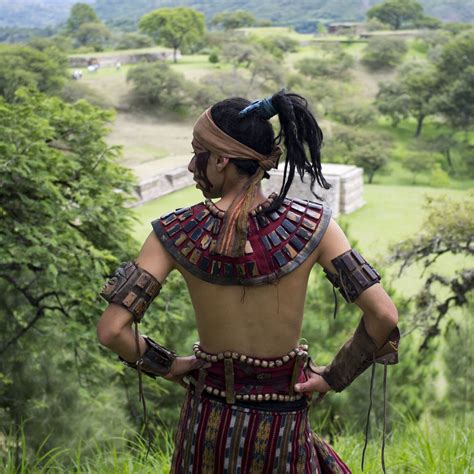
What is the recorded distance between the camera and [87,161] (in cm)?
773

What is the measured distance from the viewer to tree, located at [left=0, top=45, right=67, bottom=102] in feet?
90.0

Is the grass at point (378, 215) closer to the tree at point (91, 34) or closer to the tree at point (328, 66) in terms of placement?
the tree at point (328, 66)

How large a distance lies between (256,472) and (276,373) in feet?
0.95

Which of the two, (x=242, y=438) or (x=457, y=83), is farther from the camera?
(x=457, y=83)

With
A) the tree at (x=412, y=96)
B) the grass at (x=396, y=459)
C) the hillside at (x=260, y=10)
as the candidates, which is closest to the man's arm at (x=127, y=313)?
the grass at (x=396, y=459)

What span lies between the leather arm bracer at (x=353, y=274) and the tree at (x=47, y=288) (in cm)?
412

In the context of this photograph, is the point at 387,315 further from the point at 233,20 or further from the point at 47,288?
the point at 233,20

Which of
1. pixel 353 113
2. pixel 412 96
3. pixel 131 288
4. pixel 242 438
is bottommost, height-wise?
pixel 353 113

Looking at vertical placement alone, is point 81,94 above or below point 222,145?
below

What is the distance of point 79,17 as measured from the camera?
48.3 m

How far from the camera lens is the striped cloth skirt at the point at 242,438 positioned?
2.30m

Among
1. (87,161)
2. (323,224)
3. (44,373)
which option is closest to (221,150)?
(323,224)

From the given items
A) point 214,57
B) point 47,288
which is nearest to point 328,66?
point 214,57

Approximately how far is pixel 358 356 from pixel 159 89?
107ft
